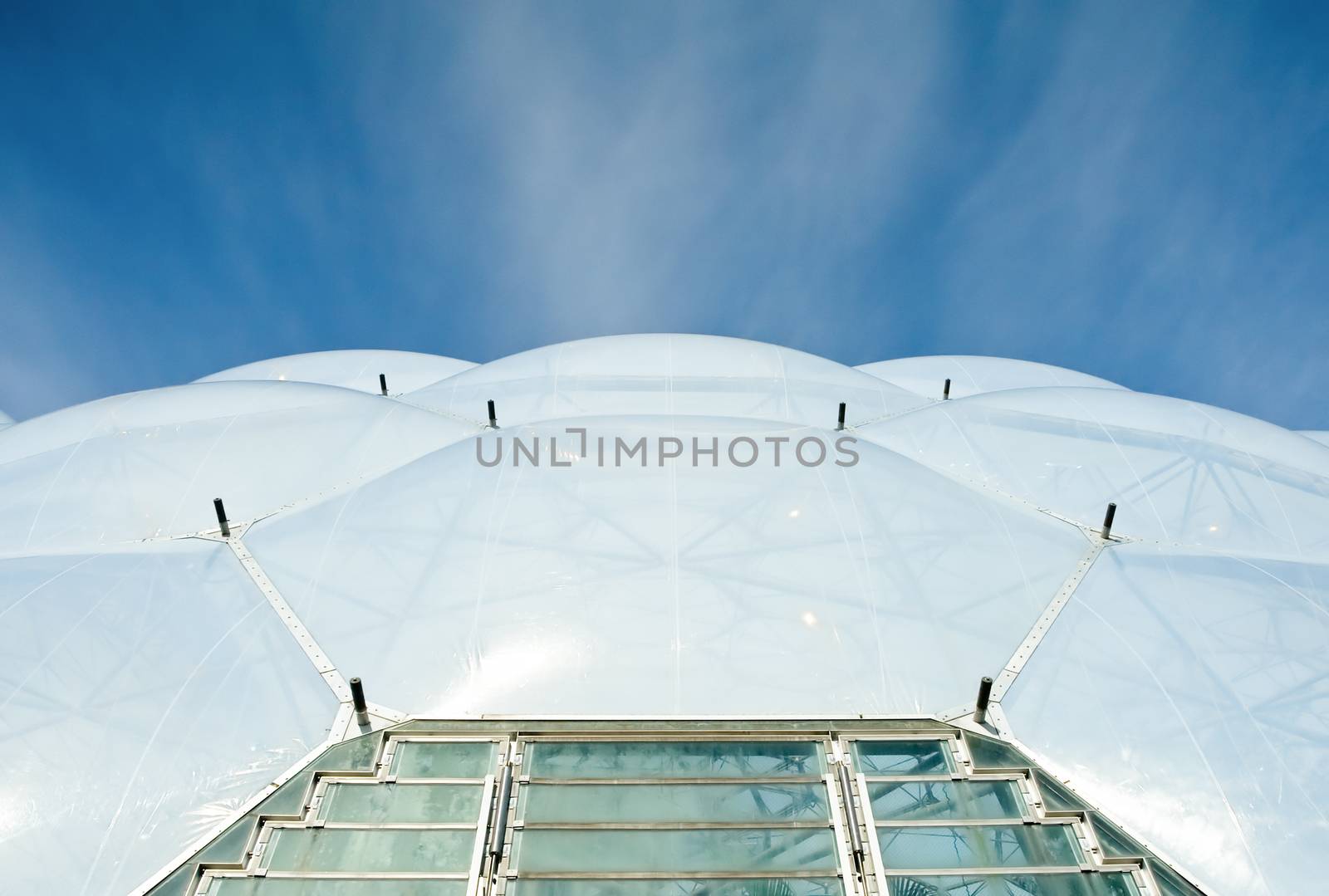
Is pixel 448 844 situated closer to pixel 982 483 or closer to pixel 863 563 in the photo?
pixel 863 563

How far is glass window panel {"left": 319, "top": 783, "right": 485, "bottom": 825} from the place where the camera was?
8.34m

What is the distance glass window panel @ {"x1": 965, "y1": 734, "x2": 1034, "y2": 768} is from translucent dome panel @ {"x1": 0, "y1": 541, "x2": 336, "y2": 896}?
286 inches

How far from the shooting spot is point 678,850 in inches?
314

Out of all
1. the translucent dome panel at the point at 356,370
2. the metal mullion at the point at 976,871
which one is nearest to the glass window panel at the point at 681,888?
the metal mullion at the point at 976,871

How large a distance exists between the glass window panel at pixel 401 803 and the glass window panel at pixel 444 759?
145 mm

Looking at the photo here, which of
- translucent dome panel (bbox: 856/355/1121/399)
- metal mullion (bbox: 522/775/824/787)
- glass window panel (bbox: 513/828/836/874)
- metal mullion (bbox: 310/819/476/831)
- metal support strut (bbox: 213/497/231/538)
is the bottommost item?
glass window panel (bbox: 513/828/836/874)

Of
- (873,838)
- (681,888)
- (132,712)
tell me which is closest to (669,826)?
(681,888)

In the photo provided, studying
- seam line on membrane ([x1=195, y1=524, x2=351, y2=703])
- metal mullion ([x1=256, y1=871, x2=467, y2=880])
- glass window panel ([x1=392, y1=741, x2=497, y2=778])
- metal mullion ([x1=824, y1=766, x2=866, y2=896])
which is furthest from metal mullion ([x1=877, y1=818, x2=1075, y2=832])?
seam line on membrane ([x1=195, y1=524, x2=351, y2=703])

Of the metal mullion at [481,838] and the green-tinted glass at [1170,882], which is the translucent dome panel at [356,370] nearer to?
the metal mullion at [481,838]

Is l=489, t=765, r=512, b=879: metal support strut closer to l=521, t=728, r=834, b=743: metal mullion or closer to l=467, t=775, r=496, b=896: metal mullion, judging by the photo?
l=467, t=775, r=496, b=896: metal mullion

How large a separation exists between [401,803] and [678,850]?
9.64 ft

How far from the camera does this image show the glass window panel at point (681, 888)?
7.63 metres

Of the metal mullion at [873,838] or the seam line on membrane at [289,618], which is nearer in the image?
the metal mullion at [873,838]

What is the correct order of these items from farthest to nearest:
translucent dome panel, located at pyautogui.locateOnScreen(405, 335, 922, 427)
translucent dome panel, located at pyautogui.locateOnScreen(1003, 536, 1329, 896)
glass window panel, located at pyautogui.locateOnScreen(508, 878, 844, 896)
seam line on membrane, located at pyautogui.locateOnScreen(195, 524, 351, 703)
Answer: translucent dome panel, located at pyautogui.locateOnScreen(405, 335, 922, 427) < seam line on membrane, located at pyautogui.locateOnScreen(195, 524, 351, 703) < translucent dome panel, located at pyautogui.locateOnScreen(1003, 536, 1329, 896) < glass window panel, located at pyautogui.locateOnScreen(508, 878, 844, 896)
